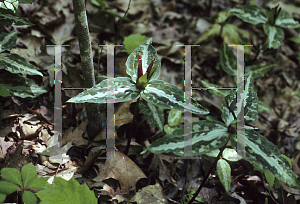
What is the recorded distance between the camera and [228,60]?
2.17 meters

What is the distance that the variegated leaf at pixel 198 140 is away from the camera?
99 centimetres

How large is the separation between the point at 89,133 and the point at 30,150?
0.36 m

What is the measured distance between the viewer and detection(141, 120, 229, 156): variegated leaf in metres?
0.99

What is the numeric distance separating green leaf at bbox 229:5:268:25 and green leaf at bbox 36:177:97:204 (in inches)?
77.6

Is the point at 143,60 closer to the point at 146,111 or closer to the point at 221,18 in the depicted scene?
the point at 146,111

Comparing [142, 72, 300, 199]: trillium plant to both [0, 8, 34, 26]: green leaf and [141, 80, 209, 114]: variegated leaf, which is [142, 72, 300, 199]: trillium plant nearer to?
[141, 80, 209, 114]: variegated leaf

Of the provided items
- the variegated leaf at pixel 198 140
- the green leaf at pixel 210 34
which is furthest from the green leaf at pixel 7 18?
the green leaf at pixel 210 34

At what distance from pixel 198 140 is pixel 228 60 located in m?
1.37

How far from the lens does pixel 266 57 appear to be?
2.47 meters

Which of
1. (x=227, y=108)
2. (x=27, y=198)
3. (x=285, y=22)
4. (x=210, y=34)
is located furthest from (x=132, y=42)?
(x=285, y=22)

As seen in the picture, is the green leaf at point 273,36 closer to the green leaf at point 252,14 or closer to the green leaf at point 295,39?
the green leaf at point 252,14

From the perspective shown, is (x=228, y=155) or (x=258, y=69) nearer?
(x=228, y=155)

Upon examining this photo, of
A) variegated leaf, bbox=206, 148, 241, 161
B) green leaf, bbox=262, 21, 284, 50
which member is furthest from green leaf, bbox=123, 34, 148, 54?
green leaf, bbox=262, 21, 284, 50

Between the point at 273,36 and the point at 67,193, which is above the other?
the point at 273,36
